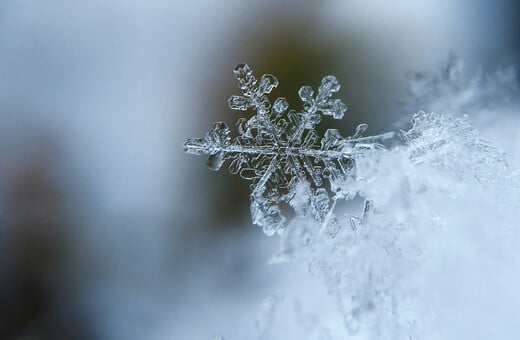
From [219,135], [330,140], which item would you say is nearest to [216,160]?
[219,135]

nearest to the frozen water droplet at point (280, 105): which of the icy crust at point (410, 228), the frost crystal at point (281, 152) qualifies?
the frost crystal at point (281, 152)

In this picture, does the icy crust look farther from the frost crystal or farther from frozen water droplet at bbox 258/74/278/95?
frozen water droplet at bbox 258/74/278/95

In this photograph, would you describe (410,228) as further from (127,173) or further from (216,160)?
(127,173)

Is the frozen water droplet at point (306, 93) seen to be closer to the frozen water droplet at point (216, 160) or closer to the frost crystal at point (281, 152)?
the frost crystal at point (281, 152)

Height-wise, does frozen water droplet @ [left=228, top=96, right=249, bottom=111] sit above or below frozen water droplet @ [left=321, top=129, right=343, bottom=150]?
below

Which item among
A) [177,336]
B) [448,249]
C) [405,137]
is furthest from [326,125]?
[177,336]

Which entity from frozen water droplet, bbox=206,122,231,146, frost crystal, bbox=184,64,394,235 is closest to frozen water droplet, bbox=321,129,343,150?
frost crystal, bbox=184,64,394,235

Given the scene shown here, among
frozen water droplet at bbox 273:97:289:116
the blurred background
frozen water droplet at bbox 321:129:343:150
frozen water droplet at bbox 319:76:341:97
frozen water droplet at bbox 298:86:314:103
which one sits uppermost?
frozen water droplet at bbox 319:76:341:97

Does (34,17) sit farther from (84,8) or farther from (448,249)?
(448,249)

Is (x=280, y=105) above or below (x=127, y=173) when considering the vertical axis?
above
